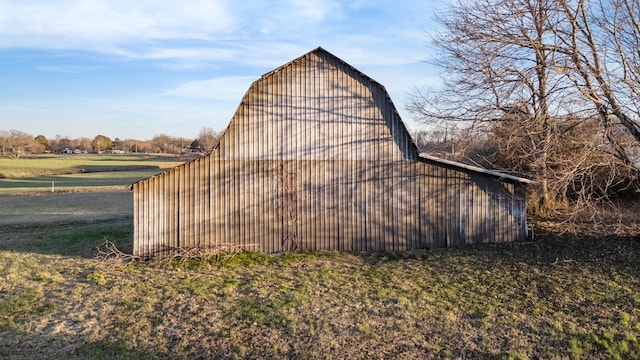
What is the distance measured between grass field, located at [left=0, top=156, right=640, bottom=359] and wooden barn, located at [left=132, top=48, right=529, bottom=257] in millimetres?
772

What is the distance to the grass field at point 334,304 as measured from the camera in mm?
6840

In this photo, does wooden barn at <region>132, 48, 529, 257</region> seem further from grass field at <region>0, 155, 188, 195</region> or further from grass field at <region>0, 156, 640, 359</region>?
grass field at <region>0, 155, 188, 195</region>

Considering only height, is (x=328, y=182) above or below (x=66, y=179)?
above

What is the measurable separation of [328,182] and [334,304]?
483 centimetres

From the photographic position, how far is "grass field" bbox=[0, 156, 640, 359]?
6840mm

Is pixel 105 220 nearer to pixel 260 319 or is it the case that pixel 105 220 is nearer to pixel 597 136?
pixel 260 319

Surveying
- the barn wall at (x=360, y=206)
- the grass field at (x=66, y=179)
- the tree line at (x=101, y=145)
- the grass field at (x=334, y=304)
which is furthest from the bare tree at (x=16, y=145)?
the barn wall at (x=360, y=206)

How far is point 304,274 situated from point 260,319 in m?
2.81

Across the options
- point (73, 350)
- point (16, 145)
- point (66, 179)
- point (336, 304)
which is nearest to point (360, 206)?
point (336, 304)

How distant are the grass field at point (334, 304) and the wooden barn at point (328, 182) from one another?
2.53 feet

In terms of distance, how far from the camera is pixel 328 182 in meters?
12.8

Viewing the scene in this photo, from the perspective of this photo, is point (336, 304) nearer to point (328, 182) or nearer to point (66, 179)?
point (328, 182)

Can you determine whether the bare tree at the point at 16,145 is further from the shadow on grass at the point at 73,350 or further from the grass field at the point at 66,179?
the shadow on grass at the point at 73,350

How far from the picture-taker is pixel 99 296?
9.16m
